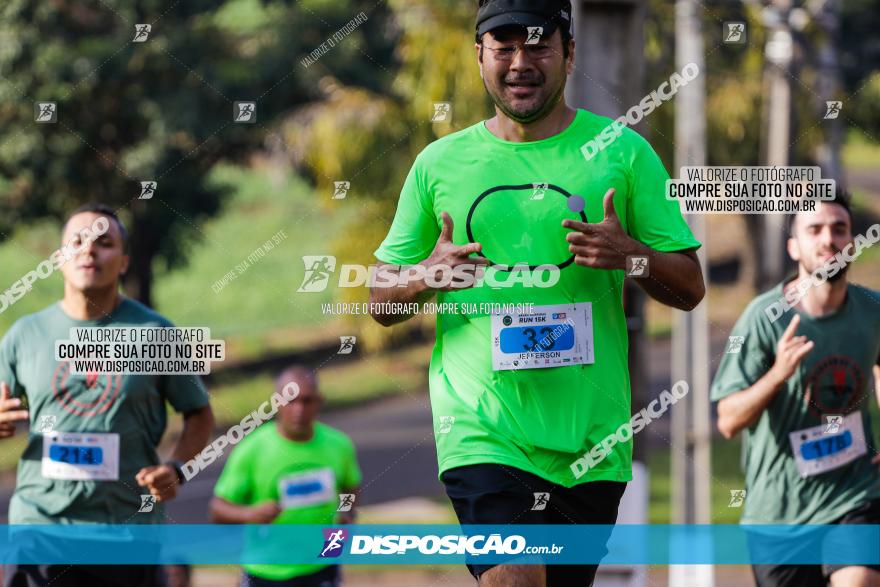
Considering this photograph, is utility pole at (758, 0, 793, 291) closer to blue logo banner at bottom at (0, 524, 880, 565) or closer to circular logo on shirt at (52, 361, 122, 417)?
blue logo banner at bottom at (0, 524, 880, 565)

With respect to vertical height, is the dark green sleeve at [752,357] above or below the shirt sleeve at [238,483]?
above

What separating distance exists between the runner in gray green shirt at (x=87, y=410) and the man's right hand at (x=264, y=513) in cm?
183

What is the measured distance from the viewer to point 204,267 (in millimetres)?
27547

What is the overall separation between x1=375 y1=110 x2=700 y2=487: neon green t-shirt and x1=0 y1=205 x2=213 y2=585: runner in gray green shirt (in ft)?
6.45

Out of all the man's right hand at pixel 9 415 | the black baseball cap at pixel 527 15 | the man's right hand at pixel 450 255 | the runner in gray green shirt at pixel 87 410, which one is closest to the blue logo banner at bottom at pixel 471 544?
the runner in gray green shirt at pixel 87 410

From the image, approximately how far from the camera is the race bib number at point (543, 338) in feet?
17.4

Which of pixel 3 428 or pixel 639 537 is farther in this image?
pixel 639 537

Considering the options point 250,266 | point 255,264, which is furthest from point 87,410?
point 255,264

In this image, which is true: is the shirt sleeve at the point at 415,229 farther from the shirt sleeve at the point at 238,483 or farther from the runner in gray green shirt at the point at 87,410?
the shirt sleeve at the point at 238,483

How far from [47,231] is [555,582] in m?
17.1

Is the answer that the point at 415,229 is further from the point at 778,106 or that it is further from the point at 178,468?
the point at 778,106

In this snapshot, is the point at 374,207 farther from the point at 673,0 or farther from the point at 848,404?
the point at 848,404

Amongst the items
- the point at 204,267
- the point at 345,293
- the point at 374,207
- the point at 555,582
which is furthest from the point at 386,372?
the point at 555,582

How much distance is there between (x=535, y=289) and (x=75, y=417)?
2564 mm
